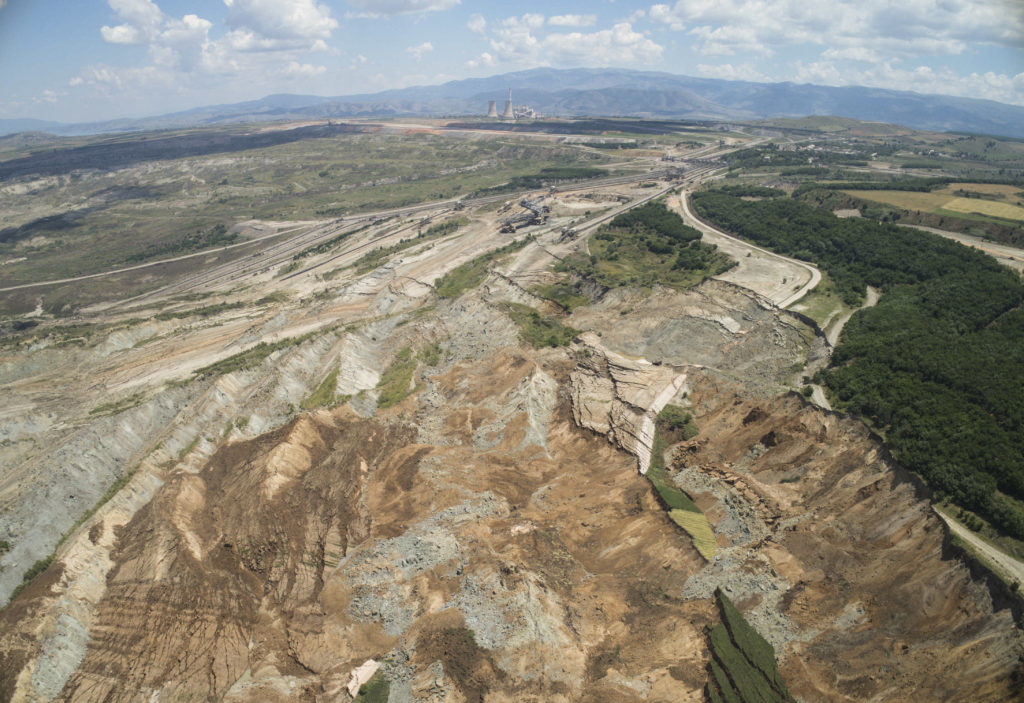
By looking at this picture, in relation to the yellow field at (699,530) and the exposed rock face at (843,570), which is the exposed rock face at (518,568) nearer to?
the exposed rock face at (843,570)

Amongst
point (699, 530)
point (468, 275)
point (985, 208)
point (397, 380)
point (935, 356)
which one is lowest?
point (699, 530)

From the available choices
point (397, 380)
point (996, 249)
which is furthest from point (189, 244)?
point (996, 249)

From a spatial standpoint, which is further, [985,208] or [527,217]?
[527,217]

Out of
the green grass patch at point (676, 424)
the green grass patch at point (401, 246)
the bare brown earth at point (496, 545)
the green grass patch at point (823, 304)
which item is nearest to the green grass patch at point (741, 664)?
the bare brown earth at point (496, 545)

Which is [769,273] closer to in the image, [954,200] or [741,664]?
[741,664]

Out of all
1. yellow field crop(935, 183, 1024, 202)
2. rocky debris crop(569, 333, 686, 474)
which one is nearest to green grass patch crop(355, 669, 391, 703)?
rocky debris crop(569, 333, 686, 474)

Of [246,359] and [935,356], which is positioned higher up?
[935,356]

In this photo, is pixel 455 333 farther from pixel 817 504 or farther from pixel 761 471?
pixel 817 504
